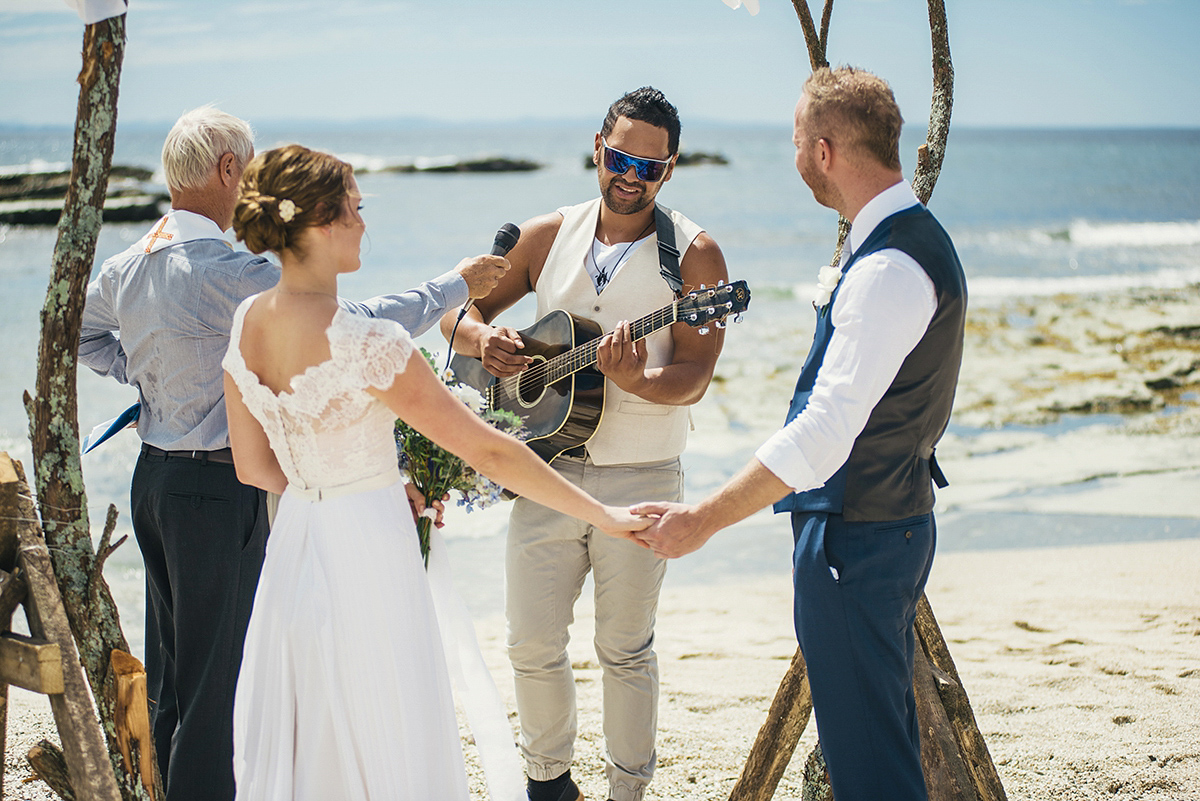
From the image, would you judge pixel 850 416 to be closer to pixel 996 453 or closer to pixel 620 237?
pixel 620 237

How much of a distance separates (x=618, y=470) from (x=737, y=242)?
25.9m

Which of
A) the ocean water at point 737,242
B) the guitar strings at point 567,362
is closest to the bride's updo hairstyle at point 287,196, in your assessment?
the ocean water at point 737,242

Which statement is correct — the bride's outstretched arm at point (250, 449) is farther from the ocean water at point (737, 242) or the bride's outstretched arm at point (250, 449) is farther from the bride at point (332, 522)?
the ocean water at point (737, 242)

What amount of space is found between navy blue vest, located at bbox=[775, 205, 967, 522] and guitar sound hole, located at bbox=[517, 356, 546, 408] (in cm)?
148

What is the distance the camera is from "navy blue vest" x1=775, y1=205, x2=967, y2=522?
97.4 inches

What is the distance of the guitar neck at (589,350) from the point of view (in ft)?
11.5

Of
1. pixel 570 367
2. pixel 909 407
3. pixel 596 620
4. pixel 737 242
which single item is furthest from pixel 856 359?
pixel 737 242

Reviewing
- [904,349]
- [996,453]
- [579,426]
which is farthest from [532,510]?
[996,453]

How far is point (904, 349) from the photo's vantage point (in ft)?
7.98

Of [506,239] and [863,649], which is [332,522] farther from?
[506,239]

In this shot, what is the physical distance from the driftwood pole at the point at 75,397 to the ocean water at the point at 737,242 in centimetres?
44

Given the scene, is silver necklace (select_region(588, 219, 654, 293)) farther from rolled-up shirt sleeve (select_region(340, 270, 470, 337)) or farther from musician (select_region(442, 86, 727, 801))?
rolled-up shirt sleeve (select_region(340, 270, 470, 337))

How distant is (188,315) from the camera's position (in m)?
3.01

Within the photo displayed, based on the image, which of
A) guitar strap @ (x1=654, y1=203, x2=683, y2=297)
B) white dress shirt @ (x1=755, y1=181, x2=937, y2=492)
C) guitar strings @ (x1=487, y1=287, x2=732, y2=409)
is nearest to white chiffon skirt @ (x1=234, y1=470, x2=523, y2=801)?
guitar strings @ (x1=487, y1=287, x2=732, y2=409)
